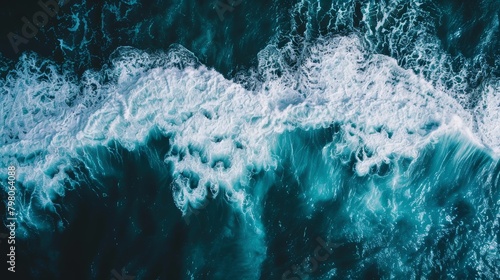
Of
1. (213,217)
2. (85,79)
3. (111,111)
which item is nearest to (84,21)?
(85,79)

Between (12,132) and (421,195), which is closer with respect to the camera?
(421,195)

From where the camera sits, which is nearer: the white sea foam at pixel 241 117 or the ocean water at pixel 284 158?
the ocean water at pixel 284 158

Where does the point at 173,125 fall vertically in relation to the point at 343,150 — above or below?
above

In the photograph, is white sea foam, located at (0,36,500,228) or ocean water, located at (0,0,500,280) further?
white sea foam, located at (0,36,500,228)

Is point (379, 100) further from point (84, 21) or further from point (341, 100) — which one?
point (84, 21)
